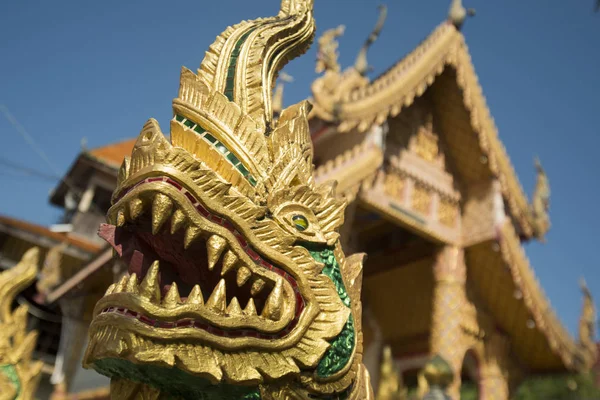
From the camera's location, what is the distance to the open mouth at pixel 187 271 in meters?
1.04

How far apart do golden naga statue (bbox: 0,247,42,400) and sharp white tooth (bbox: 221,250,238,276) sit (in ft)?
4.66

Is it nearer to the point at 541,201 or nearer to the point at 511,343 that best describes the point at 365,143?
the point at 541,201

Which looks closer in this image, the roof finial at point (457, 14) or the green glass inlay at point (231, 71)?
the green glass inlay at point (231, 71)

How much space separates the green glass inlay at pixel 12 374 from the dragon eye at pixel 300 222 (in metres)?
1.51

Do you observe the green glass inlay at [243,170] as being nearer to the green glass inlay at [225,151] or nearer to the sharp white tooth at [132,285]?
the green glass inlay at [225,151]

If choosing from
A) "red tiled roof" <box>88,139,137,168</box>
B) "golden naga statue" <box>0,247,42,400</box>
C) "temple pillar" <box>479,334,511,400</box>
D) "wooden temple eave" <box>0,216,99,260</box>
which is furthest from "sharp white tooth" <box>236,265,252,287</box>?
"red tiled roof" <box>88,139,137,168</box>

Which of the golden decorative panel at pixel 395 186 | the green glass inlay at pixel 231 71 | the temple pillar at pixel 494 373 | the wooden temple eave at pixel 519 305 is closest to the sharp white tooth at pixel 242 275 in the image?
the green glass inlay at pixel 231 71

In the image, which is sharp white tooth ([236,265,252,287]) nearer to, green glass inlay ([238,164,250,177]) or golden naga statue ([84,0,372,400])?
golden naga statue ([84,0,372,400])

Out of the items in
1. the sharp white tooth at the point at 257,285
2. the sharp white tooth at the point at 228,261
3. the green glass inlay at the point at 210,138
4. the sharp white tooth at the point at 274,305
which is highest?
the green glass inlay at the point at 210,138

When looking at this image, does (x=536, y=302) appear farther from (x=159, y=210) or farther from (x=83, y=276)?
(x=159, y=210)

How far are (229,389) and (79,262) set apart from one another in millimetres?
7094

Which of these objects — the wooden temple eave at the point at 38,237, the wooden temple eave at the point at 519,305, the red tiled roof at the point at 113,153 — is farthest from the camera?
the red tiled roof at the point at 113,153

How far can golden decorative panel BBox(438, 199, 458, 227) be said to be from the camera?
5745 mm

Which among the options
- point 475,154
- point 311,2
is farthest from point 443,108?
point 311,2
